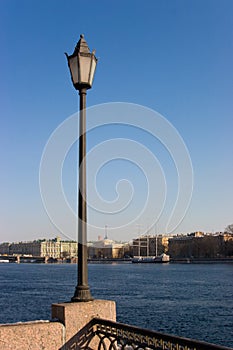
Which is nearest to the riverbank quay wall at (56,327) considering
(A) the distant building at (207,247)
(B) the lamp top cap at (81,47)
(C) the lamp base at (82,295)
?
(C) the lamp base at (82,295)

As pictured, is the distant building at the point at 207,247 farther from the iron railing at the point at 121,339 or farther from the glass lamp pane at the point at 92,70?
the iron railing at the point at 121,339

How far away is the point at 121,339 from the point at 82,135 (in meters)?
2.88

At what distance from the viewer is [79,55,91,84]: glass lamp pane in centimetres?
646

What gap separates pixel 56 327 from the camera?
5.54 meters

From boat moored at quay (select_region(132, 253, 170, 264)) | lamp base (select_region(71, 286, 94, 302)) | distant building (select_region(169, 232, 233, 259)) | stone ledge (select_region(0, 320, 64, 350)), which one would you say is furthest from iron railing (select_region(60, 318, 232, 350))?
boat moored at quay (select_region(132, 253, 170, 264))

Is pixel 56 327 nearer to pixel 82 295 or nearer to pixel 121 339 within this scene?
pixel 82 295

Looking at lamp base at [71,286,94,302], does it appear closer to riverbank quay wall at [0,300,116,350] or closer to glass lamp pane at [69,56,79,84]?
riverbank quay wall at [0,300,116,350]

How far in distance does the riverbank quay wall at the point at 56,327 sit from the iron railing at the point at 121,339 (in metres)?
0.10

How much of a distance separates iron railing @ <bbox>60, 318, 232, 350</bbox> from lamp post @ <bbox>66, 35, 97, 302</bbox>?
463 mm

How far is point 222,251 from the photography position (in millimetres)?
157375

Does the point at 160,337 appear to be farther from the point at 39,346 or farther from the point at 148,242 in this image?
the point at 148,242

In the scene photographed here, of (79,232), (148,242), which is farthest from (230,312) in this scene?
(148,242)

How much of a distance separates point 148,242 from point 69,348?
185853 millimetres

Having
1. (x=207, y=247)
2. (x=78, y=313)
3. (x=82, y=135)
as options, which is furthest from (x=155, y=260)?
(x=78, y=313)
